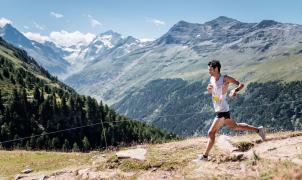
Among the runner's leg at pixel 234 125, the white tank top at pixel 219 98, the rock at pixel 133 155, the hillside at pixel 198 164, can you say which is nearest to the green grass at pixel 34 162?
the hillside at pixel 198 164

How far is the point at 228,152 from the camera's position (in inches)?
789

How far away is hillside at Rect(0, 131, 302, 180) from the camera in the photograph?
1673cm

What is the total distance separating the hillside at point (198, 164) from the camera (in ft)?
54.9

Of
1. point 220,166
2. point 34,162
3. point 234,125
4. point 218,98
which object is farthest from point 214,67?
point 34,162

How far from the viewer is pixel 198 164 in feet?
61.2

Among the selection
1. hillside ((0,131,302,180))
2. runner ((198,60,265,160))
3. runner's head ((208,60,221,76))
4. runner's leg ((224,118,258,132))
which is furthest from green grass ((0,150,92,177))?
runner's head ((208,60,221,76))

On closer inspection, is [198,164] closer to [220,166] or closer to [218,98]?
[220,166]

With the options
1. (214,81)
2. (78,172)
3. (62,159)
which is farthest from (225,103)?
(62,159)

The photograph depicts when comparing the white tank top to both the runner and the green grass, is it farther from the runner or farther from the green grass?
the green grass

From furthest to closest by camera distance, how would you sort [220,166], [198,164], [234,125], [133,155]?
[133,155], [234,125], [198,164], [220,166]

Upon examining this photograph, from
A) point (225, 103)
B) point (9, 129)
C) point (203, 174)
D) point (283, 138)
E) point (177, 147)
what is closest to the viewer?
point (203, 174)

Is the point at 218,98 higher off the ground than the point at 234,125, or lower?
higher

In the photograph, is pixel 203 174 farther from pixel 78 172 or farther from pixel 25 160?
pixel 25 160

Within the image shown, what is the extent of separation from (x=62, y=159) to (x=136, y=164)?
8009mm
